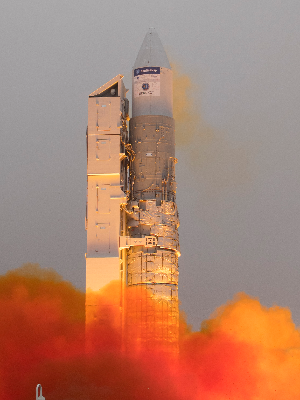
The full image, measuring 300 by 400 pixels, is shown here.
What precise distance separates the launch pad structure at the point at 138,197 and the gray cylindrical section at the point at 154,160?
0.07 m

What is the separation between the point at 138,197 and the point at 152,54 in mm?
9923

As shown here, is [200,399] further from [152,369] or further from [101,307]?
[101,307]

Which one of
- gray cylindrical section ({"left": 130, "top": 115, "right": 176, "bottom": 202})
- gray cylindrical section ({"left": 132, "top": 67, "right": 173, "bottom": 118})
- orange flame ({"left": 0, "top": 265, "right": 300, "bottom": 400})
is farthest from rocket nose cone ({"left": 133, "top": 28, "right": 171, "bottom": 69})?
orange flame ({"left": 0, "top": 265, "right": 300, "bottom": 400})

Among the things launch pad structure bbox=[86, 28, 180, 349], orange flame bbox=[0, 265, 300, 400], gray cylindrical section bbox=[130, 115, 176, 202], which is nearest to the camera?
orange flame bbox=[0, 265, 300, 400]

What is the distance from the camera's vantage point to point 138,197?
5834cm

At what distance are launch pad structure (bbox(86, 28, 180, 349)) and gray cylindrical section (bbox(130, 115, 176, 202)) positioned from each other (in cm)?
7

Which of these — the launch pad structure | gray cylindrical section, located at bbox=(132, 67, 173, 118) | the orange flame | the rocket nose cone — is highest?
the rocket nose cone

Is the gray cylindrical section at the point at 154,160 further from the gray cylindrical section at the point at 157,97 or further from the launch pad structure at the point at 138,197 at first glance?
the gray cylindrical section at the point at 157,97

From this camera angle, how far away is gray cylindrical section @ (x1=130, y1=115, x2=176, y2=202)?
5816 cm

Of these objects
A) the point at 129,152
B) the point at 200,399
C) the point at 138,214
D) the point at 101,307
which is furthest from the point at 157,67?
the point at 200,399

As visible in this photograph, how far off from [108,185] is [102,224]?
8.50 ft

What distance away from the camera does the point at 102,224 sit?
186 feet

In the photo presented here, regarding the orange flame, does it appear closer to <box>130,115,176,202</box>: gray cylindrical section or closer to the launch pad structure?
the launch pad structure

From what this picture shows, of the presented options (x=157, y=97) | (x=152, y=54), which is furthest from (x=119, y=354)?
(x=152, y=54)
